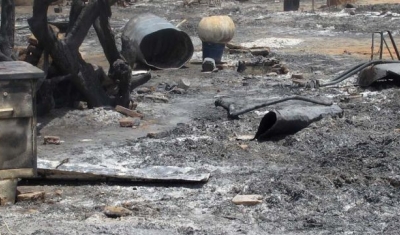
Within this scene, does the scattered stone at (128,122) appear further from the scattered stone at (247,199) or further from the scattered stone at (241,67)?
the scattered stone at (241,67)

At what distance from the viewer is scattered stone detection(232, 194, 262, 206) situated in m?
7.62

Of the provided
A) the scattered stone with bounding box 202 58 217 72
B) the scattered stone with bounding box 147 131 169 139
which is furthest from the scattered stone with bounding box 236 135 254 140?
the scattered stone with bounding box 202 58 217 72

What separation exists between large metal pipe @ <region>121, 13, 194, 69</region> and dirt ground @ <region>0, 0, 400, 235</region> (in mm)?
1116

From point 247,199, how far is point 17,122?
6.92 ft

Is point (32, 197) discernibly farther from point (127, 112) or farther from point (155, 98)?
point (155, 98)

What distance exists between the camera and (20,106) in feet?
24.7

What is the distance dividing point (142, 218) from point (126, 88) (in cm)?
519

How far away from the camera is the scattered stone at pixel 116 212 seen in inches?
287

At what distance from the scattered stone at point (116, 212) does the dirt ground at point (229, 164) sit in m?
0.05

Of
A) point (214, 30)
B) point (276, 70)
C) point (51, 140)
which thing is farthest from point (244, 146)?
point (214, 30)

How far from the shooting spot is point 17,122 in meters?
7.56

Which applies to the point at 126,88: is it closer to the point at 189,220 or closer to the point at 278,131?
the point at 278,131

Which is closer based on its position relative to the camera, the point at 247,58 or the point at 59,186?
the point at 59,186

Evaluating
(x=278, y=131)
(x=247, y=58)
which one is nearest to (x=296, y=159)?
(x=278, y=131)
